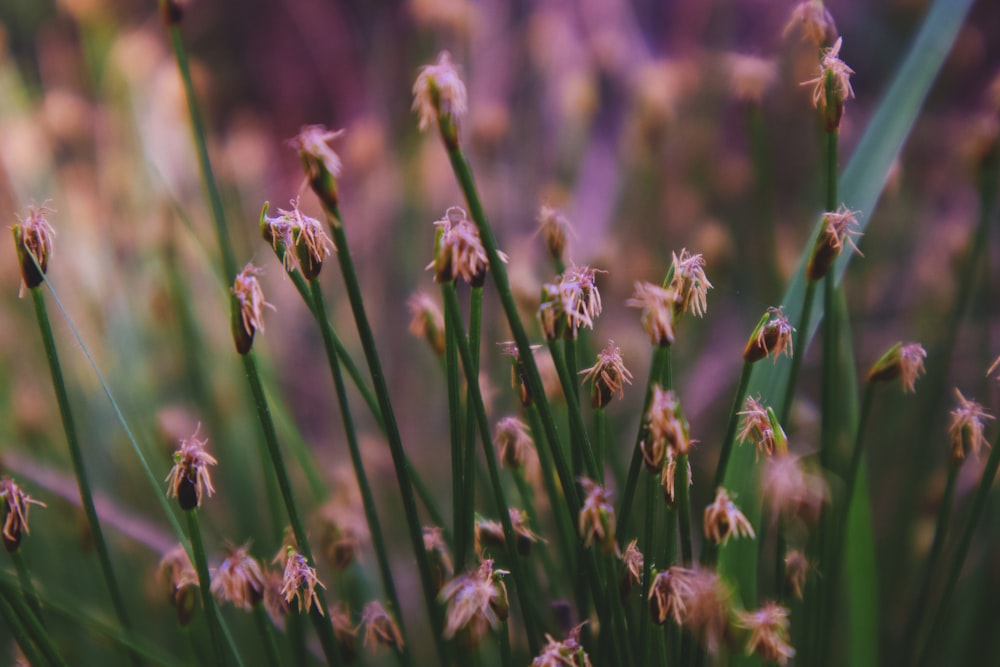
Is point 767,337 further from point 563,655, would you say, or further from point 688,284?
point 563,655

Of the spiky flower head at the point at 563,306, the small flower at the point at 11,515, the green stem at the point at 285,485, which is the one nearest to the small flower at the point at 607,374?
the spiky flower head at the point at 563,306

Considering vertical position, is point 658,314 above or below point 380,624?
above

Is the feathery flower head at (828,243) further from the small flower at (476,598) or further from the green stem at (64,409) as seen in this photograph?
the green stem at (64,409)

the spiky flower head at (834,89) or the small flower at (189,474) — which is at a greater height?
the spiky flower head at (834,89)

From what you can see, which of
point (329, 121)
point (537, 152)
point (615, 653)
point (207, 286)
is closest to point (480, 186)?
point (537, 152)

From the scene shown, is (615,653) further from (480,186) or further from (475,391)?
(480,186)

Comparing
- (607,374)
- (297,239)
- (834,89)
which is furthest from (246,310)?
(834,89)
